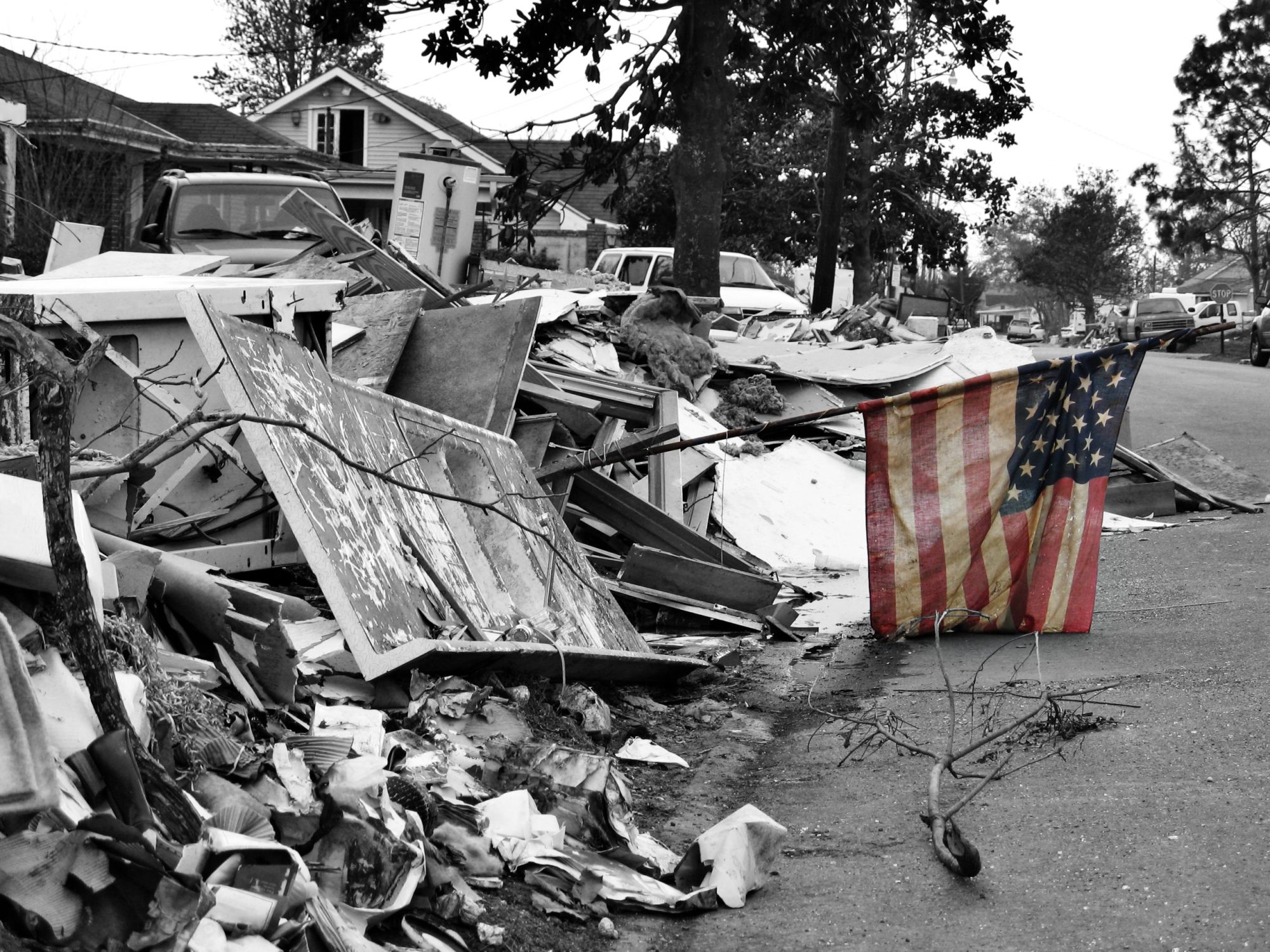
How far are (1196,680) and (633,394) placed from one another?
432 centimetres

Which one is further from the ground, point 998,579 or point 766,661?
point 998,579

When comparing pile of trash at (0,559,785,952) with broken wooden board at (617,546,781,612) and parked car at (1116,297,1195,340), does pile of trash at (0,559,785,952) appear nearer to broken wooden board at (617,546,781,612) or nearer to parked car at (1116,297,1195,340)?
broken wooden board at (617,546,781,612)

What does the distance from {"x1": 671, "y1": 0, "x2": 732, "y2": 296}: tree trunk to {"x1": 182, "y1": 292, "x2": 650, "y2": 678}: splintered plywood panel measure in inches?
377

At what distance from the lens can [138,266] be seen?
8.45m

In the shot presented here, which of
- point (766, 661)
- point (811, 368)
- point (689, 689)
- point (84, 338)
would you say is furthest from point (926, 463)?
point (811, 368)

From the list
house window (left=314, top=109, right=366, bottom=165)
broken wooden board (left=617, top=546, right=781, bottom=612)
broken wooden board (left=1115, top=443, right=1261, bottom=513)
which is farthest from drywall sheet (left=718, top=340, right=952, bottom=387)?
house window (left=314, top=109, right=366, bottom=165)

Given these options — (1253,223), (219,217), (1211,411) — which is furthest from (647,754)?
(1253,223)

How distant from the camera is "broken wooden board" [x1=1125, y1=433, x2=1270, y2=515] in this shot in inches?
473

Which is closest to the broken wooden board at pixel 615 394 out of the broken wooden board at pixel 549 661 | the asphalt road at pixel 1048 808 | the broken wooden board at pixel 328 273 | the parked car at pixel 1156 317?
the broken wooden board at pixel 328 273

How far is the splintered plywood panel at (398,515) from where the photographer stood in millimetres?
4371

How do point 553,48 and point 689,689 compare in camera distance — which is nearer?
point 689,689

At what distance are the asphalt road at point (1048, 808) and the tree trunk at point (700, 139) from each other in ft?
30.4

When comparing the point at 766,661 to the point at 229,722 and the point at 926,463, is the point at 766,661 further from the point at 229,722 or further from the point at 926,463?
the point at 229,722

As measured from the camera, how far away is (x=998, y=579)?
6832 mm
